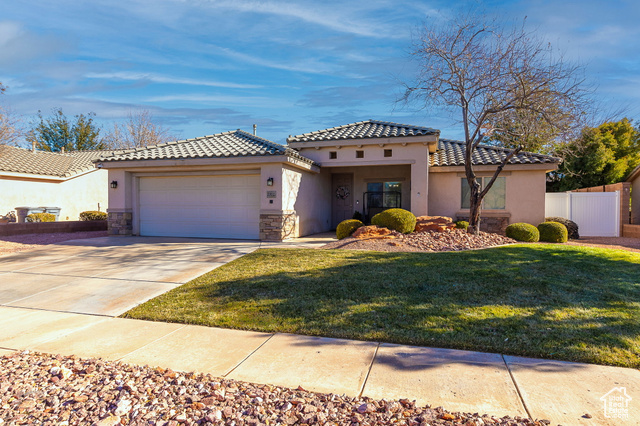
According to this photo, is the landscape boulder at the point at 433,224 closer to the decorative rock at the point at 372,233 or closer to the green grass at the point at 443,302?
the decorative rock at the point at 372,233

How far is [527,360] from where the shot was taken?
3.68m

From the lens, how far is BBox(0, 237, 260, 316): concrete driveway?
5965 mm

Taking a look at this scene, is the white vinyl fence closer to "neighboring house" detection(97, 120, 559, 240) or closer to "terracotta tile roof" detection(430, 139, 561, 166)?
"neighboring house" detection(97, 120, 559, 240)

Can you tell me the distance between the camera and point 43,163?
830 inches

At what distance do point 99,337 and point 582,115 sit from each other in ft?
42.3

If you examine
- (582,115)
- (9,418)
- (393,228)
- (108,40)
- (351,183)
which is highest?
(108,40)

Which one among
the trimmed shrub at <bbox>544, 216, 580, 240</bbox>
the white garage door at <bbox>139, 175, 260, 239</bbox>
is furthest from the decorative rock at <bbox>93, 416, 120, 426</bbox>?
the trimmed shrub at <bbox>544, 216, 580, 240</bbox>

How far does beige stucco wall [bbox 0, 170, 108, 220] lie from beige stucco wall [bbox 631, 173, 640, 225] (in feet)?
94.2

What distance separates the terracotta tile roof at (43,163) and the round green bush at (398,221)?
1652cm

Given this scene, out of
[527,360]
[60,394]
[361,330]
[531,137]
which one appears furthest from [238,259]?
[531,137]

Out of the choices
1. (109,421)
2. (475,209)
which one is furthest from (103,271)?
(475,209)

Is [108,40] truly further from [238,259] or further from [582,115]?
[582,115]

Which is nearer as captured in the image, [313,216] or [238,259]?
[238,259]

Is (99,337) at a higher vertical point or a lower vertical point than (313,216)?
lower
